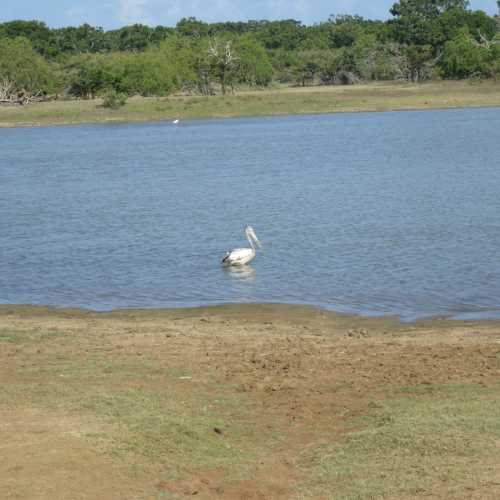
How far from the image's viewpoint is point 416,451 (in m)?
7.61

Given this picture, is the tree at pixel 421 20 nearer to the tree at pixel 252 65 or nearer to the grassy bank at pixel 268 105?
the tree at pixel 252 65

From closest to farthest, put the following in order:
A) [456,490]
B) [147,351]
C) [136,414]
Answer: [456,490]
[136,414]
[147,351]

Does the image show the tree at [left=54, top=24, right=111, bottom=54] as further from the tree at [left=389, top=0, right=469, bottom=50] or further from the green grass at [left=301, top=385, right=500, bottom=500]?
the green grass at [left=301, top=385, right=500, bottom=500]

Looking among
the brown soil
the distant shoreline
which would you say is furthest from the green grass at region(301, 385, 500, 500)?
the distant shoreline

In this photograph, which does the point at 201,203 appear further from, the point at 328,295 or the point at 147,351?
the point at 147,351

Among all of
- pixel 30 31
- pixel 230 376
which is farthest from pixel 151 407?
pixel 30 31

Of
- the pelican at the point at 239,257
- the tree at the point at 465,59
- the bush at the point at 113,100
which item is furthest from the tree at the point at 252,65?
the pelican at the point at 239,257

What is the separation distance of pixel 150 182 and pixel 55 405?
26804 mm

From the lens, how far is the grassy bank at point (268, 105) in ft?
229

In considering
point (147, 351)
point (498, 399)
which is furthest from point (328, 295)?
point (498, 399)

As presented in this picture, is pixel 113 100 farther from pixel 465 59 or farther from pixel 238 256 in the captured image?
pixel 238 256

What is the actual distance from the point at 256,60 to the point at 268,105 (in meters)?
19.5

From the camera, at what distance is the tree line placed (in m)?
84.2

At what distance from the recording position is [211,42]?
9250cm
